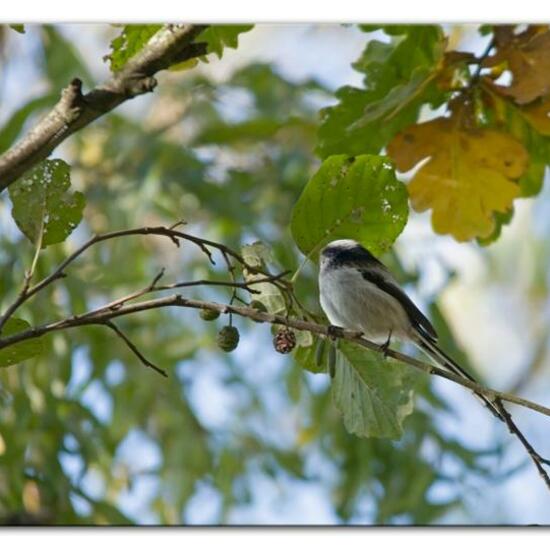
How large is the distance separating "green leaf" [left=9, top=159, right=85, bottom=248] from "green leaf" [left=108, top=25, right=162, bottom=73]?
45 cm

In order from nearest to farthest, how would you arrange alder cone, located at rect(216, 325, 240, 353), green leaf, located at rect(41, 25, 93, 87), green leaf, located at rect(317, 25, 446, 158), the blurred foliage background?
alder cone, located at rect(216, 325, 240, 353), green leaf, located at rect(317, 25, 446, 158), the blurred foliage background, green leaf, located at rect(41, 25, 93, 87)

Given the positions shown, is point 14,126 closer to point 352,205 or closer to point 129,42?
point 129,42

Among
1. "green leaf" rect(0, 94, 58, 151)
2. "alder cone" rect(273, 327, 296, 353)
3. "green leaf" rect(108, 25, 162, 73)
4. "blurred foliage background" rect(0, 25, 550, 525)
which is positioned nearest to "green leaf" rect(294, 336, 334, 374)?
"alder cone" rect(273, 327, 296, 353)

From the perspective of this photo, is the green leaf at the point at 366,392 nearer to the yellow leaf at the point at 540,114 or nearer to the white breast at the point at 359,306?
the white breast at the point at 359,306

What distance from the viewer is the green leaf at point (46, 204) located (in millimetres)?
1039

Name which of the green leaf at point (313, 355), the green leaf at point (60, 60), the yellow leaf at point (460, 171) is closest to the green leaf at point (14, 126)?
the green leaf at point (60, 60)

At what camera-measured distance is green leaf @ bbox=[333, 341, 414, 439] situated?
3.98ft

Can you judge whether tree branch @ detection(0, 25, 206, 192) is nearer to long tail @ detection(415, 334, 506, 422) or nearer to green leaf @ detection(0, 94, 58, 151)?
long tail @ detection(415, 334, 506, 422)

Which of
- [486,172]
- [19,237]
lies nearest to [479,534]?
[486,172]

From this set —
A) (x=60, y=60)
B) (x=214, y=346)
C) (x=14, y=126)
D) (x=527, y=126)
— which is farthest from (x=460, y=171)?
(x=60, y=60)

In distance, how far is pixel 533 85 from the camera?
1545 millimetres

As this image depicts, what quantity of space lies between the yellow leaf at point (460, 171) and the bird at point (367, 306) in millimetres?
210
